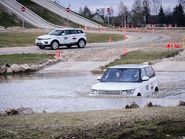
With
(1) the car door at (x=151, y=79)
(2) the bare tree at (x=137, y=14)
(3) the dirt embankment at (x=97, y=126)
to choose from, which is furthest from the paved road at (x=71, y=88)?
(2) the bare tree at (x=137, y=14)

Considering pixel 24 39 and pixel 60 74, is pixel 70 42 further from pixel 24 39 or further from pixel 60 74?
pixel 60 74

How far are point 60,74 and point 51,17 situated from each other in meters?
68.1

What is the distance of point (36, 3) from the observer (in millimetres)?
110625

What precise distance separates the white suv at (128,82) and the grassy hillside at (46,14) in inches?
2974

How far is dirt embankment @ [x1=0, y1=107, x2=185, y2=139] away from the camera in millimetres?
9969

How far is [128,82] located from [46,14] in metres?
84.0

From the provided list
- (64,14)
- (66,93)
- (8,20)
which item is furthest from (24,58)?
(64,14)

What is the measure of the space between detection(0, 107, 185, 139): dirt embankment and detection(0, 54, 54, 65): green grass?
28.0m

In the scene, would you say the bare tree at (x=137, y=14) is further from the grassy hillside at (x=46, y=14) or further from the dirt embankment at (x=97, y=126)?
the dirt embankment at (x=97, y=126)

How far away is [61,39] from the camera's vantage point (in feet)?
168

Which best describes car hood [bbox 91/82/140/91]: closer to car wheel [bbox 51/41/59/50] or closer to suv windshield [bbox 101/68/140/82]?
suv windshield [bbox 101/68/140/82]

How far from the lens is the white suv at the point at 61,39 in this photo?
50.3m

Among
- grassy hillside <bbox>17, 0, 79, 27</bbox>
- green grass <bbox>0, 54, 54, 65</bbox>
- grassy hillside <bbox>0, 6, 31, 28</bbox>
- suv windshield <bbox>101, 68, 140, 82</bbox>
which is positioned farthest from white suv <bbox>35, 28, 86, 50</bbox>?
grassy hillside <bbox>17, 0, 79, 27</bbox>

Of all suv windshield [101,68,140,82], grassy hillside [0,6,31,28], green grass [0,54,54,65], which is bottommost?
green grass [0,54,54,65]
